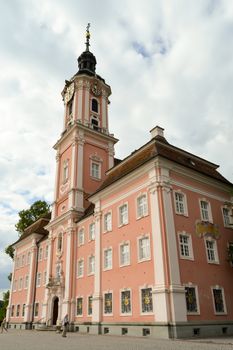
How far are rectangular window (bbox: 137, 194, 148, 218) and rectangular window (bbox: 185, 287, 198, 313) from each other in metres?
5.76

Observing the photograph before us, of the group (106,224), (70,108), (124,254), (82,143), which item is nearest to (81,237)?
(106,224)

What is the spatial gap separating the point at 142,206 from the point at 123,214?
246cm

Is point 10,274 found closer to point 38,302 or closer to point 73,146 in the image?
point 38,302

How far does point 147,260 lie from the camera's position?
21.3 metres

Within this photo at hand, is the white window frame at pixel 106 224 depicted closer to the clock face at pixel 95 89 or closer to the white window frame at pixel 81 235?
the white window frame at pixel 81 235

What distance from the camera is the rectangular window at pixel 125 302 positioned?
22028mm

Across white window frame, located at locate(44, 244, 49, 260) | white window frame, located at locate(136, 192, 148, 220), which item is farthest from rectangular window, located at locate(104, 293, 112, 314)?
white window frame, located at locate(44, 244, 49, 260)

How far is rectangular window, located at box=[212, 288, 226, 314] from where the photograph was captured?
69.6ft

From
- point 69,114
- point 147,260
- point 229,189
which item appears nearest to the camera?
point 147,260

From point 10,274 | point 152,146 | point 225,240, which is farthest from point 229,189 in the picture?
point 10,274

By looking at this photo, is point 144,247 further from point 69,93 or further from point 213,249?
point 69,93

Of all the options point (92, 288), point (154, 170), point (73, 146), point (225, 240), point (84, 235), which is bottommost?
point (92, 288)

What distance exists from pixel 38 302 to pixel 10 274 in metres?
16.0

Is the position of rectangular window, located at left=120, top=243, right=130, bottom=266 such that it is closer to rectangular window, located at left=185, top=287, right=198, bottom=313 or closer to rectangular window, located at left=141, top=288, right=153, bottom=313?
rectangular window, located at left=141, top=288, right=153, bottom=313
